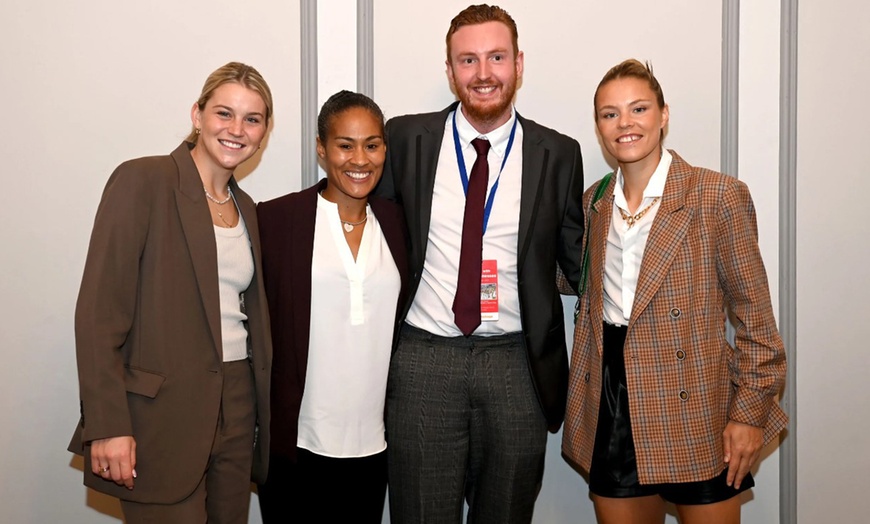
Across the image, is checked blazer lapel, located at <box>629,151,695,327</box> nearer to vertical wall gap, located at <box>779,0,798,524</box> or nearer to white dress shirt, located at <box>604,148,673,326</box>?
white dress shirt, located at <box>604,148,673,326</box>

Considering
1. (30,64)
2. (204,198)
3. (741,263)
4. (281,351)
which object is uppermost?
(30,64)

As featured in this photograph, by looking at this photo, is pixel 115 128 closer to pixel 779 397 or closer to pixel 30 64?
pixel 30 64

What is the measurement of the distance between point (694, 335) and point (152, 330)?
159 cm

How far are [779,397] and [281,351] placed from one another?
210 cm

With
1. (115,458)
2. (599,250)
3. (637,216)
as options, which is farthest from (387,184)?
(115,458)

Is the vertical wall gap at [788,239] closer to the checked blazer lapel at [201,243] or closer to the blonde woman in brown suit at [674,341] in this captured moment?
the blonde woman in brown suit at [674,341]

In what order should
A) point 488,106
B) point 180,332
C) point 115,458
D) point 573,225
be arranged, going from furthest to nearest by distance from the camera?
1. point 573,225
2. point 488,106
3. point 180,332
4. point 115,458

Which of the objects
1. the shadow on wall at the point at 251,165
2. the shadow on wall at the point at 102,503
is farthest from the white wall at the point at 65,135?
the shadow on wall at the point at 251,165

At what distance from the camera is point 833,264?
3049 mm

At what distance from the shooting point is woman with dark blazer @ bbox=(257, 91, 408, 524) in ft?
7.42

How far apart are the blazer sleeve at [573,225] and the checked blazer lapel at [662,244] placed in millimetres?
421

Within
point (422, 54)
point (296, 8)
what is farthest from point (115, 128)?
point (422, 54)

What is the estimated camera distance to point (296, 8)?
2.90m

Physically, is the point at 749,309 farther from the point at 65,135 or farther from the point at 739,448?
the point at 65,135
